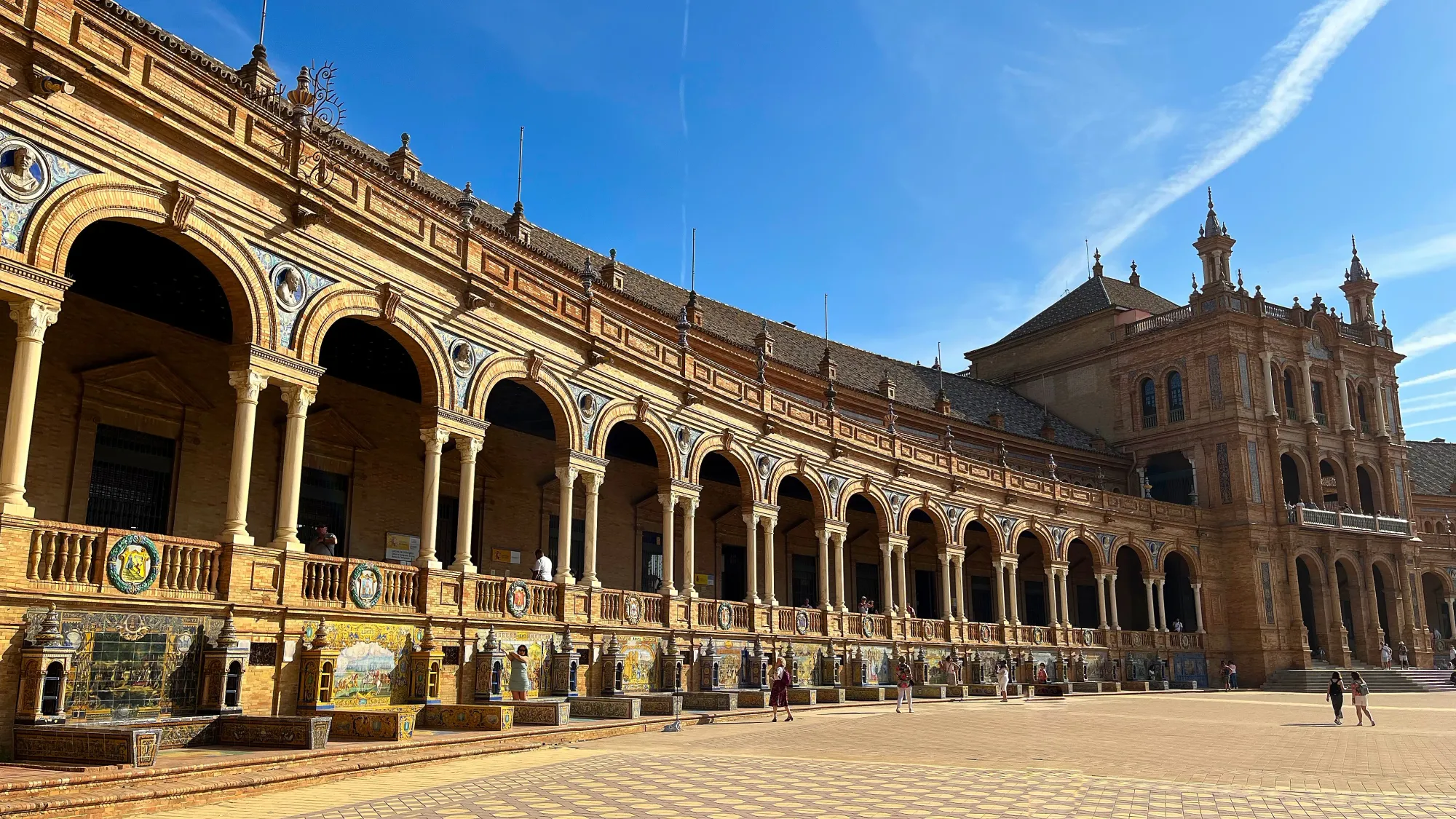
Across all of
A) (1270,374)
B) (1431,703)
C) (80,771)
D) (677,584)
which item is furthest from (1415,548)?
(80,771)

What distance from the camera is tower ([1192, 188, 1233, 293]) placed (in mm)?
52406

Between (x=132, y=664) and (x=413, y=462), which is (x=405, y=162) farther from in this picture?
(x=132, y=664)

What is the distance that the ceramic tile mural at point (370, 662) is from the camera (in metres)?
15.7

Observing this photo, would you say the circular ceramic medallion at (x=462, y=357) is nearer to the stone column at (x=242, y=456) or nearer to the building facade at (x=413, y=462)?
the building facade at (x=413, y=462)

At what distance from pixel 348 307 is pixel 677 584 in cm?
1479

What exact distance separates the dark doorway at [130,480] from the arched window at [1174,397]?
45565mm

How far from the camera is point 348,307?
1706cm

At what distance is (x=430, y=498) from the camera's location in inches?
728

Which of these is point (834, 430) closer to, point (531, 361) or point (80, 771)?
point (531, 361)

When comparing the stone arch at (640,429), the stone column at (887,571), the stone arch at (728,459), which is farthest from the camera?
the stone column at (887,571)

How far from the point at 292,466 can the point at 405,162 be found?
13.4 m

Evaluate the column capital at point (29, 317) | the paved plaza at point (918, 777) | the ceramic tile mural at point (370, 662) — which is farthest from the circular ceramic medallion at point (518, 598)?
the column capital at point (29, 317)

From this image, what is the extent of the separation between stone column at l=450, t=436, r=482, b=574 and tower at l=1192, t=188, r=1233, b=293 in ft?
141

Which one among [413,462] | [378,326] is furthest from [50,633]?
[413,462]
